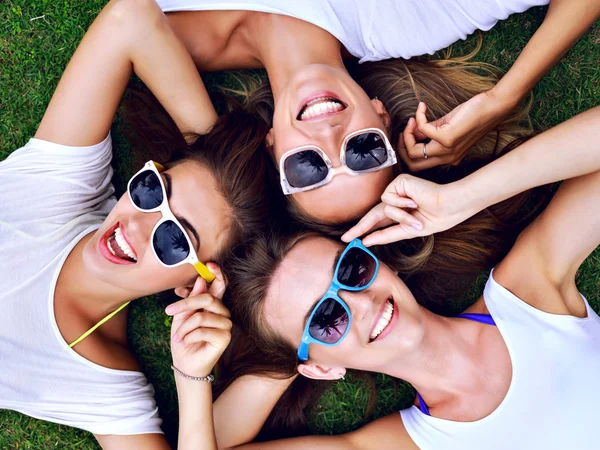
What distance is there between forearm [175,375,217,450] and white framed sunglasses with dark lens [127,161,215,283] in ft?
2.78

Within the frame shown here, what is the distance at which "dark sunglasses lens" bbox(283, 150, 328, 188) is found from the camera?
9.43ft

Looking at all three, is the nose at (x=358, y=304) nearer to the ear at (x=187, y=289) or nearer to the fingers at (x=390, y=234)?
the fingers at (x=390, y=234)

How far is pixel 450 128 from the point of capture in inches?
134

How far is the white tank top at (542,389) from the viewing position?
306cm

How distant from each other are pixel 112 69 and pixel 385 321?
7.61 ft

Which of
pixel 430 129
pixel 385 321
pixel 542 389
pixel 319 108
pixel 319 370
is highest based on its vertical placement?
pixel 319 108

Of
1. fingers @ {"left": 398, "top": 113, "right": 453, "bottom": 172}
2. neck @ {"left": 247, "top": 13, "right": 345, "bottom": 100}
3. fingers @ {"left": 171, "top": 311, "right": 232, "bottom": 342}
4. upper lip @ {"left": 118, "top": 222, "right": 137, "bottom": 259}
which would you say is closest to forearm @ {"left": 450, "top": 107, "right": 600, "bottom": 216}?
fingers @ {"left": 398, "top": 113, "right": 453, "bottom": 172}

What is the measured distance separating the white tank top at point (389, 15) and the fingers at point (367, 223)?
1.21m

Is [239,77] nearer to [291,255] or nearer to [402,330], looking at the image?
[291,255]

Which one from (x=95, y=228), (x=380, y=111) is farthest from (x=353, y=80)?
(x=95, y=228)

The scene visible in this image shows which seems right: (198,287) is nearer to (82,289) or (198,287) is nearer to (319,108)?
(82,289)

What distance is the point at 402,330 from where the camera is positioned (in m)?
2.93

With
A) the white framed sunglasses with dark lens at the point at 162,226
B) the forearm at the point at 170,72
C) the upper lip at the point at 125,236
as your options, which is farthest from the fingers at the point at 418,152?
the upper lip at the point at 125,236

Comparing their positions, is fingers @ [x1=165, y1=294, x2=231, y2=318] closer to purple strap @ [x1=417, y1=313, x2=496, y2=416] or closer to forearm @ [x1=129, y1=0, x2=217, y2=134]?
forearm @ [x1=129, y1=0, x2=217, y2=134]
